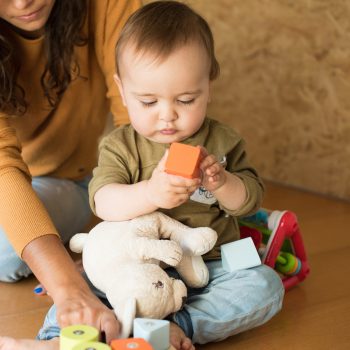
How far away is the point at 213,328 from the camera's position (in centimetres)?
105

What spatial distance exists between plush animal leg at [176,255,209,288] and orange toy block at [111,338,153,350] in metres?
0.24

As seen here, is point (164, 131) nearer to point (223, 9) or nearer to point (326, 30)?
point (326, 30)

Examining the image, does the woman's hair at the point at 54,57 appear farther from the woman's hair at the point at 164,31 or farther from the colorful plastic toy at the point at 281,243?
the colorful plastic toy at the point at 281,243

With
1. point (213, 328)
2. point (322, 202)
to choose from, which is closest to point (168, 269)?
point (213, 328)

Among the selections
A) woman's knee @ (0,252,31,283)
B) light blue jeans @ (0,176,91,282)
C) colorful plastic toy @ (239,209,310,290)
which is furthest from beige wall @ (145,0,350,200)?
woman's knee @ (0,252,31,283)

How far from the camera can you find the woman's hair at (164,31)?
100cm

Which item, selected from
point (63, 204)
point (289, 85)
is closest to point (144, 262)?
point (63, 204)

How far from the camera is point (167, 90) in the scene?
3.29 feet

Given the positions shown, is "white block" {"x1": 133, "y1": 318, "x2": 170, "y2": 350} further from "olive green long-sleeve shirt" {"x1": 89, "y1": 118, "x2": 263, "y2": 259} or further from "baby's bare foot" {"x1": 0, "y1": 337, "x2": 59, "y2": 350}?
"olive green long-sleeve shirt" {"x1": 89, "y1": 118, "x2": 263, "y2": 259}

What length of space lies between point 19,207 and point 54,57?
35cm

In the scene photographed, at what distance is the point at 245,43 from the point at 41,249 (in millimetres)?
1151

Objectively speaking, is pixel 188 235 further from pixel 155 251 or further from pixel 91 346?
pixel 91 346

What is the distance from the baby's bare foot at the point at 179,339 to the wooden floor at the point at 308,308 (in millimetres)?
90

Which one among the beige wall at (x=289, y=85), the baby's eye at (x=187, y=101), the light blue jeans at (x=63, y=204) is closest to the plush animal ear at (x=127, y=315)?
the baby's eye at (x=187, y=101)
